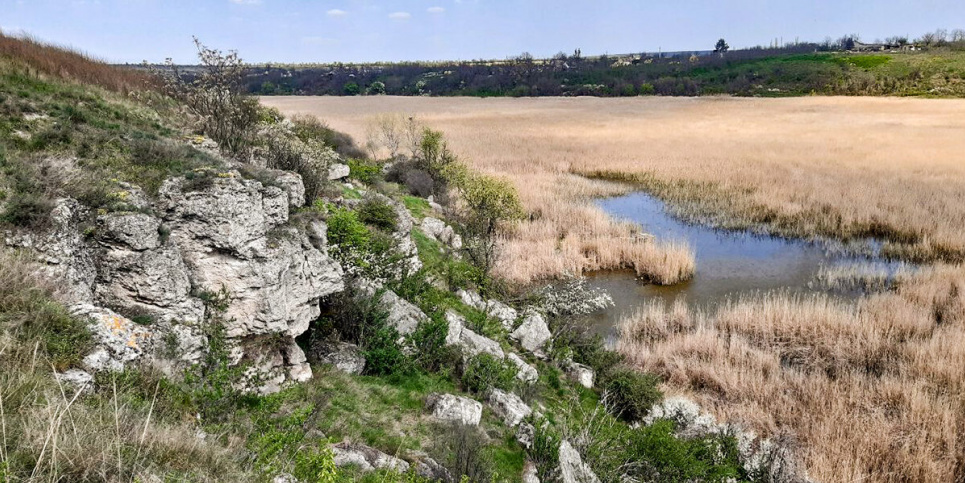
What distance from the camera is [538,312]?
41.8 ft

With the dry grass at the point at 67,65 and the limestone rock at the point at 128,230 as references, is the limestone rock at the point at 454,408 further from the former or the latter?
the dry grass at the point at 67,65

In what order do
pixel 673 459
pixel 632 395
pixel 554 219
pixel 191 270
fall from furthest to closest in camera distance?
1. pixel 554 219
2. pixel 632 395
3. pixel 673 459
4. pixel 191 270

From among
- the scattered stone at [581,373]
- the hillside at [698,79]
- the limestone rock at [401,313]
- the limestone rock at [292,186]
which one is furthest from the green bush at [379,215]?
the hillside at [698,79]

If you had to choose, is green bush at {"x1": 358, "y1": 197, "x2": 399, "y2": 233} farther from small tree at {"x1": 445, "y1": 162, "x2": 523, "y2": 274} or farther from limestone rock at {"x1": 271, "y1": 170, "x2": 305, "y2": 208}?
small tree at {"x1": 445, "y1": 162, "x2": 523, "y2": 274}

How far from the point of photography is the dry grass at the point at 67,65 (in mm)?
10922

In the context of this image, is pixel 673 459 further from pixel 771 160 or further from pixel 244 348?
pixel 771 160

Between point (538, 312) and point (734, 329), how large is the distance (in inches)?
181

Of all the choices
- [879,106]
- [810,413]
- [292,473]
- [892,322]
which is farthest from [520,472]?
[879,106]

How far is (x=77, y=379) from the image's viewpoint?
3.97 metres

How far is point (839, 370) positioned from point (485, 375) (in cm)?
733

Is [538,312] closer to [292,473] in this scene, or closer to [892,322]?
[892,322]

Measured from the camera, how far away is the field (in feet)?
27.2

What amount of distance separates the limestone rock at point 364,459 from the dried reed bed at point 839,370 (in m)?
6.22

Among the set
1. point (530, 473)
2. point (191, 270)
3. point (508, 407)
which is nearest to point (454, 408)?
point (508, 407)
